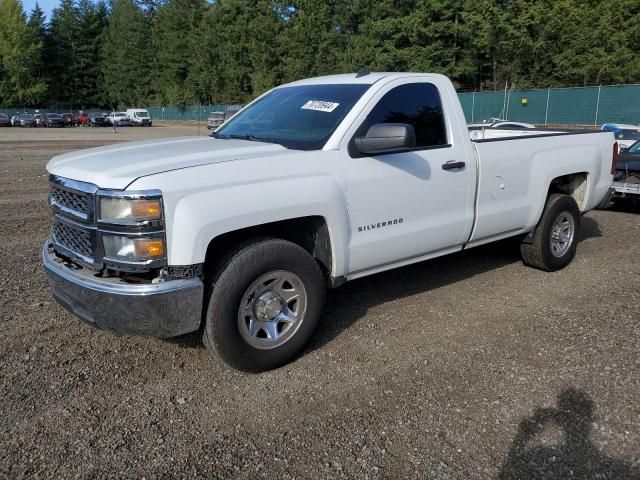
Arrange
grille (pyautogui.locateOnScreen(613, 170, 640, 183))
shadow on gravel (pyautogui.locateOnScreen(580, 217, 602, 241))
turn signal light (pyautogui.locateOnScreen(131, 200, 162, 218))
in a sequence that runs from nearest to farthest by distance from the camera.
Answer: turn signal light (pyautogui.locateOnScreen(131, 200, 162, 218))
shadow on gravel (pyautogui.locateOnScreen(580, 217, 602, 241))
grille (pyautogui.locateOnScreen(613, 170, 640, 183))

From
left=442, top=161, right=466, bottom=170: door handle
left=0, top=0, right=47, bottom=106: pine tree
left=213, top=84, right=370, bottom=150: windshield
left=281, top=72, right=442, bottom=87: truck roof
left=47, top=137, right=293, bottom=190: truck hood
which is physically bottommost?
left=442, top=161, right=466, bottom=170: door handle

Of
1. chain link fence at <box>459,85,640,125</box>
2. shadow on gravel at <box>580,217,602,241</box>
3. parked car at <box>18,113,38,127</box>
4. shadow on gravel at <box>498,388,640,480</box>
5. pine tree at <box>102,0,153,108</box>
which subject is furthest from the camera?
pine tree at <box>102,0,153,108</box>

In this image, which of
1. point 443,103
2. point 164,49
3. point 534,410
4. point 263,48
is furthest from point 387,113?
point 164,49

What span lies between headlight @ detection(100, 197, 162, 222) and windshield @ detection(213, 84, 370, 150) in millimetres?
1221

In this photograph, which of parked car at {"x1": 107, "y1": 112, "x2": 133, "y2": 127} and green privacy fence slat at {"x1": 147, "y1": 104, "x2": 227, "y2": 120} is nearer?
parked car at {"x1": 107, "y1": 112, "x2": 133, "y2": 127}

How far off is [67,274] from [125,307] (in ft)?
1.85

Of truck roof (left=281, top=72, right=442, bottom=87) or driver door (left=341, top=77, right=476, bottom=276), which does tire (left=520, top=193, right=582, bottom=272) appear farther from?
truck roof (left=281, top=72, right=442, bottom=87)

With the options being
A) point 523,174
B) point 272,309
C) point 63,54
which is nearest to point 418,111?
point 523,174

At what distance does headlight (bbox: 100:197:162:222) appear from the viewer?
304 cm

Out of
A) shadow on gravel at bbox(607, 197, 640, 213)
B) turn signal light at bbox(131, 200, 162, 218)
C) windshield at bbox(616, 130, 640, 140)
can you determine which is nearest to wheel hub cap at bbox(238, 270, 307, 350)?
turn signal light at bbox(131, 200, 162, 218)

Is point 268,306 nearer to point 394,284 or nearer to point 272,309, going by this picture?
point 272,309

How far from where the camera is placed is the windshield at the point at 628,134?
13853mm

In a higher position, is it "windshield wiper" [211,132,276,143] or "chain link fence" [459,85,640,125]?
"chain link fence" [459,85,640,125]

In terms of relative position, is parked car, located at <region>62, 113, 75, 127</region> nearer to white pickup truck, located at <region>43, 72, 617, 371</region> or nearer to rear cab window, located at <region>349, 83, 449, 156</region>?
white pickup truck, located at <region>43, 72, 617, 371</region>
